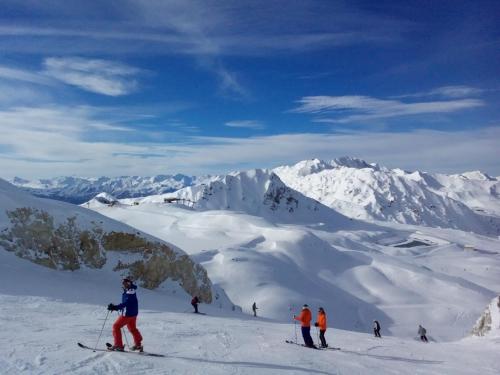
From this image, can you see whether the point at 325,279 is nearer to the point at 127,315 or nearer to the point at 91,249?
the point at 91,249

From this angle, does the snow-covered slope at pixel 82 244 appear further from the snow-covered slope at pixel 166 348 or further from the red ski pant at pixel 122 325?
the red ski pant at pixel 122 325

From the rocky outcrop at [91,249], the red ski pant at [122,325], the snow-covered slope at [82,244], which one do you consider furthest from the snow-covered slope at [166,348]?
the snow-covered slope at [82,244]

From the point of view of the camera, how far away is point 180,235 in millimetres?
77562

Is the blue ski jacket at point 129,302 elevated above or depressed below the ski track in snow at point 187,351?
above

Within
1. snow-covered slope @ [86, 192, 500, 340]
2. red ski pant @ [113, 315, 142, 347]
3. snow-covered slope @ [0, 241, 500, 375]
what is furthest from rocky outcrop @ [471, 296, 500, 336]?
snow-covered slope @ [86, 192, 500, 340]

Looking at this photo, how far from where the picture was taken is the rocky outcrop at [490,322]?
19.7m

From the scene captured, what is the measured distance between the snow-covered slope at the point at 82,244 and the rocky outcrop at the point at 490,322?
1501 cm

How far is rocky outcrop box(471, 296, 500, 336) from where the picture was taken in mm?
19656

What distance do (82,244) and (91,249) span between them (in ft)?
1.71

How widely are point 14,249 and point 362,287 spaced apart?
51.2m

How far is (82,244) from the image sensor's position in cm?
2233

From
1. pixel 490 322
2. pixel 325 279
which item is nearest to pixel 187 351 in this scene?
pixel 490 322

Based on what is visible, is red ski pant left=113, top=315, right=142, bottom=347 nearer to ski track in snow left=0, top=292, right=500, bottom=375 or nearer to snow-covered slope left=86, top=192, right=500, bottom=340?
ski track in snow left=0, top=292, right=500, bottom=375

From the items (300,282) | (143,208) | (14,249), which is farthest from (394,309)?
(143,208)
